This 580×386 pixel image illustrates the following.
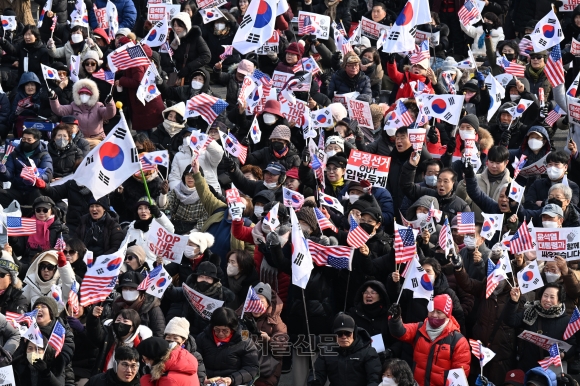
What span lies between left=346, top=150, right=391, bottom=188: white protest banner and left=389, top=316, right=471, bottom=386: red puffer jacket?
2.81 meters

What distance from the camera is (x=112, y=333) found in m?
14.2

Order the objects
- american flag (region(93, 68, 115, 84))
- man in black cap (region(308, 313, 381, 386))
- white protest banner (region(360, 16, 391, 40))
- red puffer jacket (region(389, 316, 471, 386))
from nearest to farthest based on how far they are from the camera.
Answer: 1. man in black cap (region(308, 313, 381, 386))
2. red puffer jacket (region(389, 316, 471, 386))
3. american flag (region(93, 68, 115, 84))
4. white protest banner (region(360, 16, 391, 40))

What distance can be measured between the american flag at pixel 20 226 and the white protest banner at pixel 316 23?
6.70 metres

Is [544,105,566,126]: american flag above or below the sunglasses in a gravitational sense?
below

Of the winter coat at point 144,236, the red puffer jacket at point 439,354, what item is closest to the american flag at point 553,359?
the red puffer jacket at point 439,354

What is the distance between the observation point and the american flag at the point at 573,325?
548 inches

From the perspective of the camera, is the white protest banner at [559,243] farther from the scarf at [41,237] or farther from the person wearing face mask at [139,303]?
the scarf at [41,237]

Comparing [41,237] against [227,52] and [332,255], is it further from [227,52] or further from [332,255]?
[227,52]

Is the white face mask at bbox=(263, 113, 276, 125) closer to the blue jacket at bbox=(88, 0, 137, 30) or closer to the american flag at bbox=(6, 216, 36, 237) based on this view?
the american flag at bbox=(6, 216, 36, 237)

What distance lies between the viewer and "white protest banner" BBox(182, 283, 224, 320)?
47.5 feet

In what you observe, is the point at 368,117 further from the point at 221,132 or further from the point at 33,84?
the point at 33,84

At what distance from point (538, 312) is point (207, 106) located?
19.0 ft

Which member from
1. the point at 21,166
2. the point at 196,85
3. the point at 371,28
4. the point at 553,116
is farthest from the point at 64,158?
the point at 553,116

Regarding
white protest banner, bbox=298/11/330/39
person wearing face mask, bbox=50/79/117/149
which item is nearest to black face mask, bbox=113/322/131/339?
person wearing face mask, bbox=50/79/117/149
